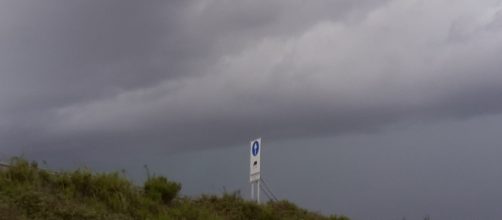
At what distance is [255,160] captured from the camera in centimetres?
2231

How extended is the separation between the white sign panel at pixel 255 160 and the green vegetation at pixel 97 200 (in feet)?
4.51

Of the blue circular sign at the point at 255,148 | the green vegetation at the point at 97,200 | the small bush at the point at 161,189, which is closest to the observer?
the green vegetation at the point at 97,200

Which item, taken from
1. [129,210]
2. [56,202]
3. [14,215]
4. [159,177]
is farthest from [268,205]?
[14,215]

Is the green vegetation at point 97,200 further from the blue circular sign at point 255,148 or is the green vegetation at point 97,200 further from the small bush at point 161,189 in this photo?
the blue circular sign at point 255,148

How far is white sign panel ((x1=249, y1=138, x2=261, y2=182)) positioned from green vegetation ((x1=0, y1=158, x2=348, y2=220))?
1.37 meters

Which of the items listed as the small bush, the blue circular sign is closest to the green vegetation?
the small bush

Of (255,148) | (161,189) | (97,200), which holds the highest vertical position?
(255,148)

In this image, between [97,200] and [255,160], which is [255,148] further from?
[97,200]

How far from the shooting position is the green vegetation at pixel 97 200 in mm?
14359

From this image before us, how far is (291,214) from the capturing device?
23109mm

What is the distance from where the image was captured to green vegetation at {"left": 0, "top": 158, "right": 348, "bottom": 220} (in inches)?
565

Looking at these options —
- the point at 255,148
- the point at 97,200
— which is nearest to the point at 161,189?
the point at 97,200

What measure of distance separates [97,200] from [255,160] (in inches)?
267

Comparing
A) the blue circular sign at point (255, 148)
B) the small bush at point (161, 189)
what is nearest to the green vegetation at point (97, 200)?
the small bush at point (161, 189)
